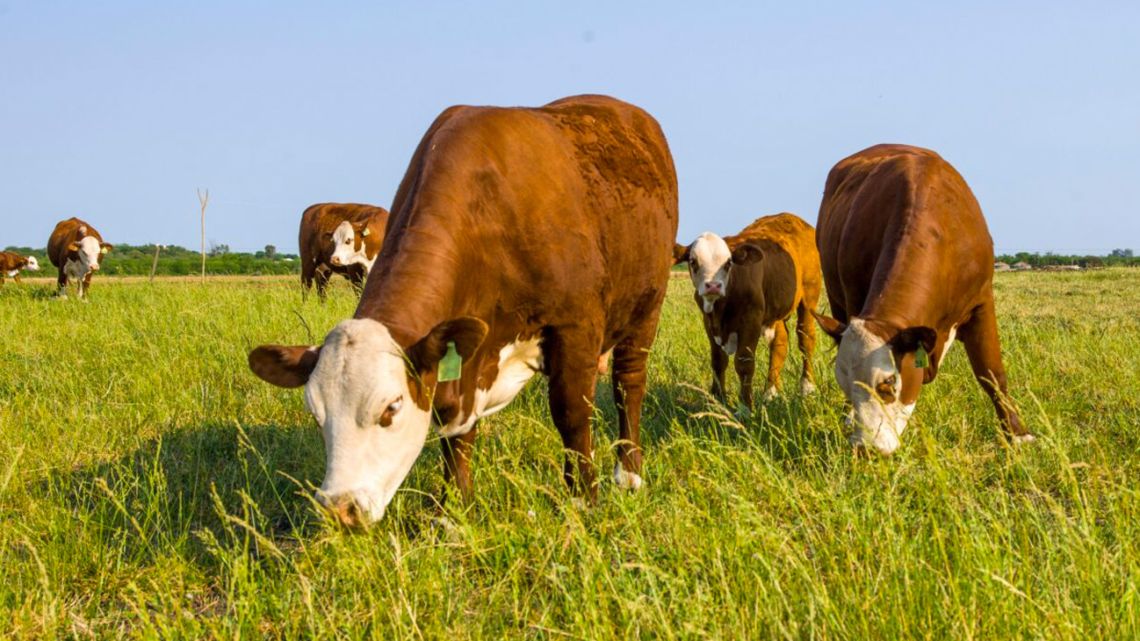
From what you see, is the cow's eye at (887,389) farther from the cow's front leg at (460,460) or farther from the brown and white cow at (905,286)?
the cow's front leg at (460,460)

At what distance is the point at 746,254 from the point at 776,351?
117 centimetres

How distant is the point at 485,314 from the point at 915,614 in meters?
2.05

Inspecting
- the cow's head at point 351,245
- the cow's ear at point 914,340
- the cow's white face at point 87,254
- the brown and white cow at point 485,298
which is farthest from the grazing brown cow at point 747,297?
the cow's white face at point 87,254

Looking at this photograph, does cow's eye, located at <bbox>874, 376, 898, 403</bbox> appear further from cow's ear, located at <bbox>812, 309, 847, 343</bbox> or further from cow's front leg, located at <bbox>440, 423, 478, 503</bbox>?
cow's front leg, located at <bbox>440, 423, 478, 503</bbox>

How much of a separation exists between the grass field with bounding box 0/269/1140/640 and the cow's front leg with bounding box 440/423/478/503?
0.10 metres

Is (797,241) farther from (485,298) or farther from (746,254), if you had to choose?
(485,298)

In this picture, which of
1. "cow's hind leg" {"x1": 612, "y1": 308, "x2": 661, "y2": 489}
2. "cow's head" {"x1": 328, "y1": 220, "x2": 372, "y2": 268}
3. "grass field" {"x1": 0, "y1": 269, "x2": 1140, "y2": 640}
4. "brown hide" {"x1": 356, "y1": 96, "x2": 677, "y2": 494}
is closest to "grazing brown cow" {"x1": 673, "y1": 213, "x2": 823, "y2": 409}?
"grass field" {"x1": 0, "y1": 269, "x2": 1140, "y2": 640}

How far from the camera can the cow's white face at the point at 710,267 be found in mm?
8289

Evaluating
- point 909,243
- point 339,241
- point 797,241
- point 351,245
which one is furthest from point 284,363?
point 339,241

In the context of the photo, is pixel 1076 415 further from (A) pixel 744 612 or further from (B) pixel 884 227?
(A) pixel 744 612

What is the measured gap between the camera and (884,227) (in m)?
6.09

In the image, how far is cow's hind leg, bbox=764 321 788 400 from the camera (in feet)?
28.2

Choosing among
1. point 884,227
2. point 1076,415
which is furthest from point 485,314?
point 1076,415

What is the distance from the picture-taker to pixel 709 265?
8.47 meters
